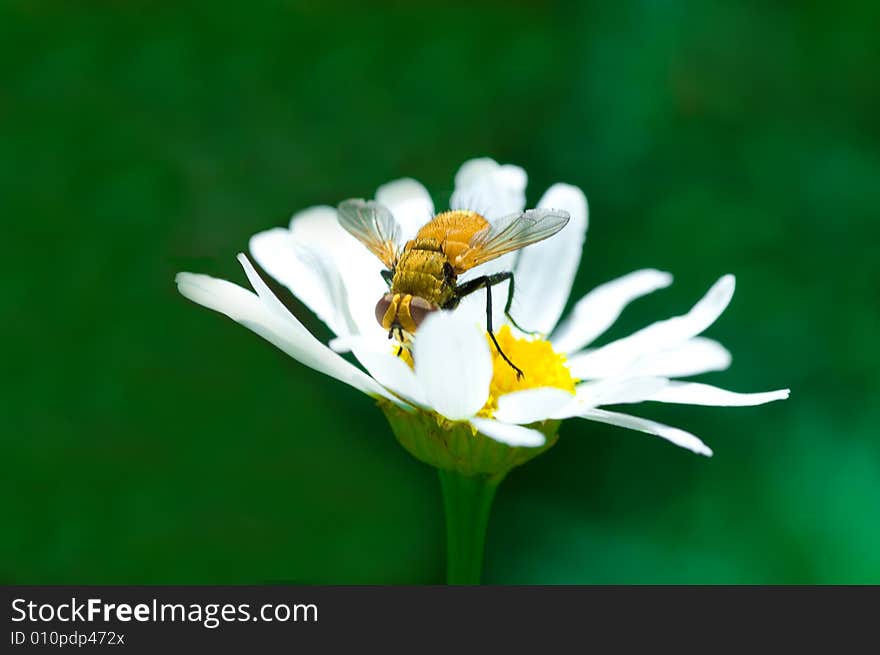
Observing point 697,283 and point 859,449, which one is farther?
point 697,283

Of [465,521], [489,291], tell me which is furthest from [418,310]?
[465,521]

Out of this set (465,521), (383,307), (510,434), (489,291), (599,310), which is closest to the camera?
(510,434)

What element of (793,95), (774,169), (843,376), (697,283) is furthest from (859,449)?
(793,95)

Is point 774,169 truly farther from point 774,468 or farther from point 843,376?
point 774,468

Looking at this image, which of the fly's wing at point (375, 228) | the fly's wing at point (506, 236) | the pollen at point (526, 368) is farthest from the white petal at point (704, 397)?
the fly's wing at point (375, 228)

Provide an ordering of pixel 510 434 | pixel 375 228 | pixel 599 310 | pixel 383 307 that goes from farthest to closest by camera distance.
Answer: pixel 599 310
pixel 375 228
pixel 383 307
pixel 510 434

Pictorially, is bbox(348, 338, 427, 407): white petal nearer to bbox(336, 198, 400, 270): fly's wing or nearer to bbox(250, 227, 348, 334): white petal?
bbox(250, 227, 348, 334): white petal

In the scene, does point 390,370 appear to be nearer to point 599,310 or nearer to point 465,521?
point 465,521
